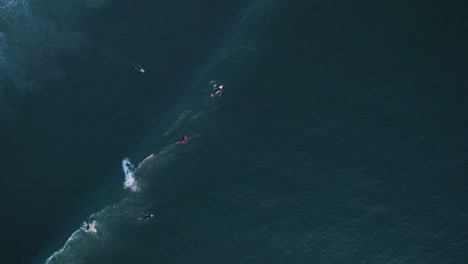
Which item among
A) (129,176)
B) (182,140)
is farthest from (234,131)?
(129,176)

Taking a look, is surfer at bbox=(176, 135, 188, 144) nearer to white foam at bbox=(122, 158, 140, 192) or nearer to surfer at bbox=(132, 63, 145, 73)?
white foam at bbox=(122, 158, 140, 192)

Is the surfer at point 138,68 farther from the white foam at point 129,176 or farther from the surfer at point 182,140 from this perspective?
the white foam at point 129,176

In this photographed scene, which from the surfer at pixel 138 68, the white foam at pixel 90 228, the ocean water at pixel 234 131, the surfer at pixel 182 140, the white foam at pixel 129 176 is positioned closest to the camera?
the ocean water at pixel 234 131

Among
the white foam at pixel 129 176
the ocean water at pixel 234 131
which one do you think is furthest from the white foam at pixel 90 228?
the white foam at pixel 129 176

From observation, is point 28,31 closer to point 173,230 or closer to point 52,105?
point 52,105

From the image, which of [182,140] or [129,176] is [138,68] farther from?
[129,176]

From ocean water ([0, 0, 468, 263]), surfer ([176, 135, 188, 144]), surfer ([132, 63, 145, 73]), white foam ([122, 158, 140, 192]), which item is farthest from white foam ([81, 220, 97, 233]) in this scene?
surfer ([132, 63, 145, 73])
